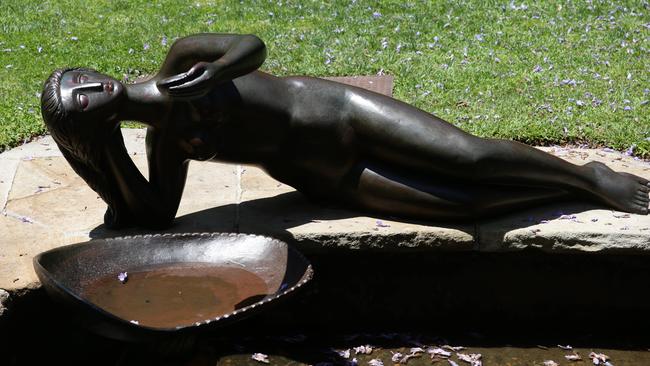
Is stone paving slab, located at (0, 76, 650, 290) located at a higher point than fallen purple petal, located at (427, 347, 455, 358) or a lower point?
higher

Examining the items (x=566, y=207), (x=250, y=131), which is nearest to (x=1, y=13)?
(x=250, y=131)

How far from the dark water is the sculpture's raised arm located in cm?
71

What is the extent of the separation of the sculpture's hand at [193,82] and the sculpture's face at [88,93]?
0.38 m

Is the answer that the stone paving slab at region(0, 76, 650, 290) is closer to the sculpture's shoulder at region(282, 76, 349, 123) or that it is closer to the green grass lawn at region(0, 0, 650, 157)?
the sculpture's shoulder at region(282, 76, 349, 123)

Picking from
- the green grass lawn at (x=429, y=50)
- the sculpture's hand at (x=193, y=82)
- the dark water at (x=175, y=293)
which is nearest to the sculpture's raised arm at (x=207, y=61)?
the sculpture's hand at (x=193, y=82)

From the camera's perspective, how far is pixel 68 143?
14.6ft

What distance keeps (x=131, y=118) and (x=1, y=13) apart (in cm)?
567

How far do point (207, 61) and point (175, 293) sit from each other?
106cm

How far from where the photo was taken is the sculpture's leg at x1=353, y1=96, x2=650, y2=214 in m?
4.66

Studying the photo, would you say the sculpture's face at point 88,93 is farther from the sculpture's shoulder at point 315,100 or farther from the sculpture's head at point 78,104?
the sculpture's shoulder at point 315,100

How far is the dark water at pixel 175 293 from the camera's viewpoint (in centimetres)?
386

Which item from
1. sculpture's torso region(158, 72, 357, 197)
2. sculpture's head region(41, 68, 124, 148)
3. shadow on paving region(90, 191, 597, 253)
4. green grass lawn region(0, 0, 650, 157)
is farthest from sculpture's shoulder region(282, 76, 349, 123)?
green grass lawn region(0, 0, 650, 157)

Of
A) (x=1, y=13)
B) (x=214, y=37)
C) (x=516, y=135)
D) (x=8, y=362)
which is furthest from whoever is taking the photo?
(x=1, y=13)

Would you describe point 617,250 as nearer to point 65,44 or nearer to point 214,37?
point 214,37
